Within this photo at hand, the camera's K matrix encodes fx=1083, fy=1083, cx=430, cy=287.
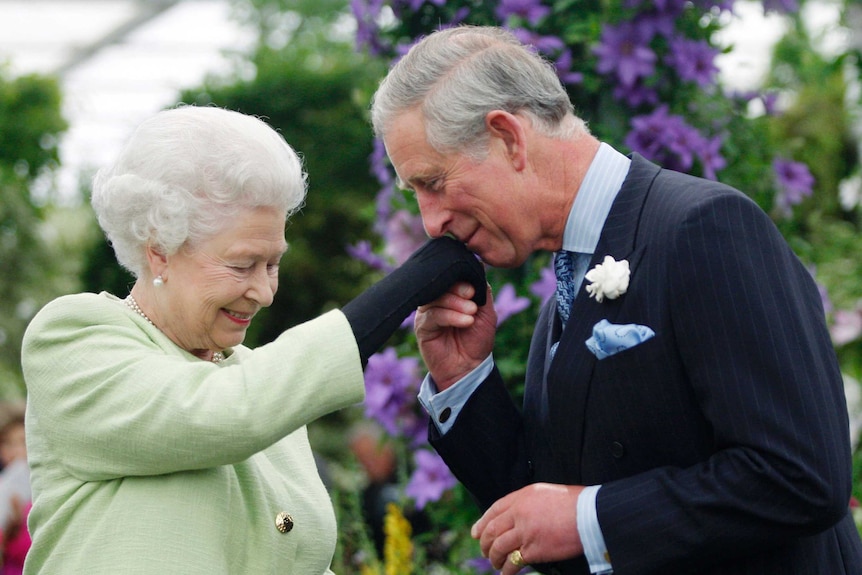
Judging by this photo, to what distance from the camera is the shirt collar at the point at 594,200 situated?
222 cm

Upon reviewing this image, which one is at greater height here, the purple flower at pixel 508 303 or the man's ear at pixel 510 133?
the man's ear at pixel 510 133

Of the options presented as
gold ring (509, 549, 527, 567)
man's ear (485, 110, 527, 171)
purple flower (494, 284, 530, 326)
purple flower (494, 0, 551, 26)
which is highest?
man's ear (485, 110, 527, 171)

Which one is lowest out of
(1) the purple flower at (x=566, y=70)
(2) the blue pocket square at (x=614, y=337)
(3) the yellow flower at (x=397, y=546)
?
(3) the yellow flower at (x=397, y=546)

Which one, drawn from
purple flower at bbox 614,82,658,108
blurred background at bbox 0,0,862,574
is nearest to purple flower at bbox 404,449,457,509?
blurred background at bbox 0,0,862,574

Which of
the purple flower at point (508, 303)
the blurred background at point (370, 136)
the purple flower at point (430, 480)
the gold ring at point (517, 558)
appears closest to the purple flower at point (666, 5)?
the blurred background at point (370, 136)

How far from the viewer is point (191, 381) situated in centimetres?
191

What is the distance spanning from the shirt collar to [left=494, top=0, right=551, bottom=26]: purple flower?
122cm

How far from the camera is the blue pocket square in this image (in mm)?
1986

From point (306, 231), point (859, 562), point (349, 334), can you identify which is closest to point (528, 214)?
point (349, 334)

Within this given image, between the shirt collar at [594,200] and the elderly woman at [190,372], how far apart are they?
0.23m

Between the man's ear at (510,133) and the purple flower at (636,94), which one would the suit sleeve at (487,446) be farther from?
the purple flower at (636,94)

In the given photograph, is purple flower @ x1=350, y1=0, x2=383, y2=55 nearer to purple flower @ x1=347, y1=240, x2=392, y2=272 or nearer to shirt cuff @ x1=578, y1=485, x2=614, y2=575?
purple flower @ x1=347, y1=240, x2=392, y2=272

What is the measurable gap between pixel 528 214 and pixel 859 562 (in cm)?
94

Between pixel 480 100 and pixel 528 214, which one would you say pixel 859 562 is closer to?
pixel 528 214
